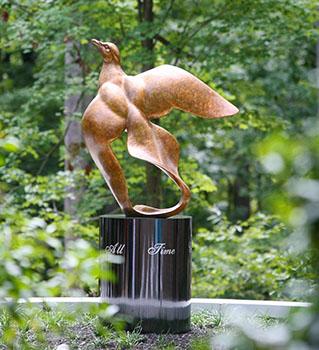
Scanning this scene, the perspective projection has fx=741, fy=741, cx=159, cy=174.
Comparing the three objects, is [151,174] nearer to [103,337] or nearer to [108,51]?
[108,51]

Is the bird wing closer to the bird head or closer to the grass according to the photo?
the bird head

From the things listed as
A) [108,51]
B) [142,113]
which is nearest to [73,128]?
[108,51]

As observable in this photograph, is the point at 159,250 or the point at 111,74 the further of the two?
the point at 111,74

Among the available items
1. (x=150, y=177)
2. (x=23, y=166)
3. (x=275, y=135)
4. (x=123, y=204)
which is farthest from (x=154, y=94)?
(x=23, y=166)

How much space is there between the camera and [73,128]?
10.4 metres

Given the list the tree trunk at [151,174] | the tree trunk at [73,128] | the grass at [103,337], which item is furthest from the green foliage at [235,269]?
the grass at [103,337]

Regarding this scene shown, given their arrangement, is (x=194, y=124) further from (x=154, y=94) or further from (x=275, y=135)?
(x=275, y=135)

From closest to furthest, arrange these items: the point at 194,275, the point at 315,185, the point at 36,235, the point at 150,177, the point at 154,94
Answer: the point at 315,185 < the point at 36,235 < the point at 154,94 < the point at 150,177 < the point at 194,275

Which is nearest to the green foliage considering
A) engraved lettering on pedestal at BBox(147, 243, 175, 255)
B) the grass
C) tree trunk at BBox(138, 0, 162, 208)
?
tree trunk at BBox(138, 0, 162, 208)

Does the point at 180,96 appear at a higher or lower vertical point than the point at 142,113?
higher

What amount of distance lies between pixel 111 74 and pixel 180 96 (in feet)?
1.78

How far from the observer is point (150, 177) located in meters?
8.84

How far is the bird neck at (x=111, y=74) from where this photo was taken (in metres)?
5.49

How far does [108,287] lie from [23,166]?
7396 mm
